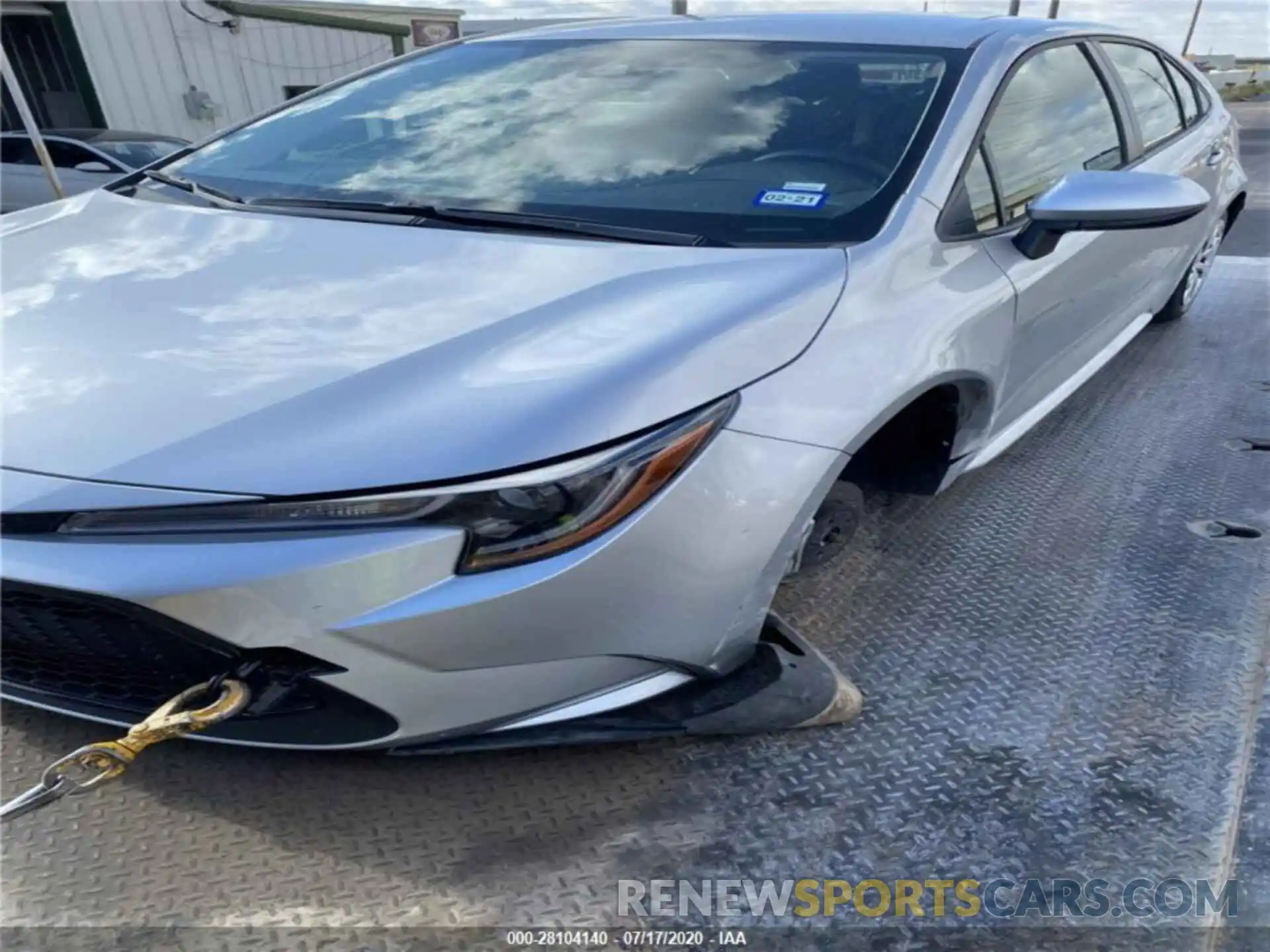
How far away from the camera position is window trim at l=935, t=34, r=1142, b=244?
196 centimetres

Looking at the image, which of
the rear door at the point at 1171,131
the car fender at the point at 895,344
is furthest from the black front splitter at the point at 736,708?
the rear door at the point at 1171,131

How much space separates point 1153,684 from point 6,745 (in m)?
2.25

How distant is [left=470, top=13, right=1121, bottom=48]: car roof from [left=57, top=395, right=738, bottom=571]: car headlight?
149cm

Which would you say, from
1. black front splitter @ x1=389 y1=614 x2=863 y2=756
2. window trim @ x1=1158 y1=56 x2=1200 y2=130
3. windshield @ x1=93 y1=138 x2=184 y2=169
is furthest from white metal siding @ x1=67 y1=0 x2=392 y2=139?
black front splitter @ x1=389 y1=614 x2=863 y2=756

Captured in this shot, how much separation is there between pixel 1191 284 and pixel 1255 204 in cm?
491

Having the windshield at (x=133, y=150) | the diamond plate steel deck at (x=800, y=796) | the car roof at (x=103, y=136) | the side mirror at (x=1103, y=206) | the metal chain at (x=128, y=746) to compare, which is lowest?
the diamond plate steel deck at (x=800, y=796)

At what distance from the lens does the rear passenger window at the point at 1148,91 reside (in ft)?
10.1

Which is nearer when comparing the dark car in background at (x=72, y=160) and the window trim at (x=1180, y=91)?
the window trim at (x=1180, y=91)

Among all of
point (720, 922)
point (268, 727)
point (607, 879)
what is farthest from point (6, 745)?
point (720, 922)

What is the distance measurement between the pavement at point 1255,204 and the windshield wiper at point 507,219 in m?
5.64

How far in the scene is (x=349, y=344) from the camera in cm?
151

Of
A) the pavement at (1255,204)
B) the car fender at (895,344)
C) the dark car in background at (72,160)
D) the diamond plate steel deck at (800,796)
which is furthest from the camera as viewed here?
the dark car in background at (72,160)

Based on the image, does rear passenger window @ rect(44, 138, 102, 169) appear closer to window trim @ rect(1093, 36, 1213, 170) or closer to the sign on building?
the sign on building

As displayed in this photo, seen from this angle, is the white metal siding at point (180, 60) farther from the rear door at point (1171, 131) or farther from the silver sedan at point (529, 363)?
the rear door at point (1171, 131)
